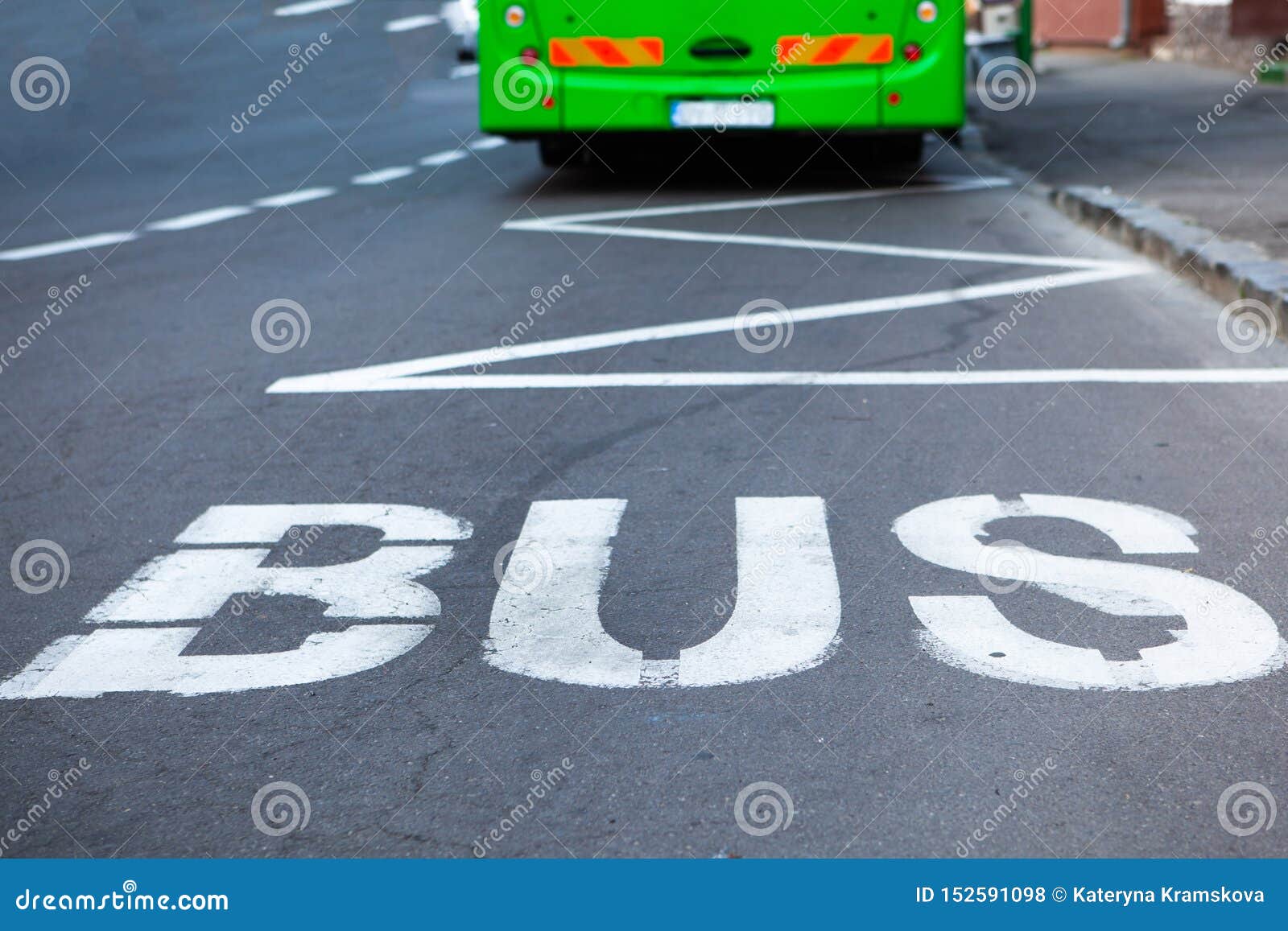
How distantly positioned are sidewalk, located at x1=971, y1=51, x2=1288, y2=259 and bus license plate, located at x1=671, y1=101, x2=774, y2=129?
2167mm

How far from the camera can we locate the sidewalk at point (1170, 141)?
378 inches

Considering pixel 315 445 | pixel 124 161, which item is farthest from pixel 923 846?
pixel 124 161


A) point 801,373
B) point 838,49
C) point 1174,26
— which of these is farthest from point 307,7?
point 801,373

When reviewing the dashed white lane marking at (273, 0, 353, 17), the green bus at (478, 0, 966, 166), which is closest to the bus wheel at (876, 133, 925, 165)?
the green bus at (478, 0, 966, 166)

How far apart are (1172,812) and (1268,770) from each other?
0.26 m

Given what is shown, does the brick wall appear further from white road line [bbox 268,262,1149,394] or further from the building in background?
white road line [bbox 268,262,1149,394]

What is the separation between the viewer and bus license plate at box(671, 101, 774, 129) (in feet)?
36.9

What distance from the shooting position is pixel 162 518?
4676mm

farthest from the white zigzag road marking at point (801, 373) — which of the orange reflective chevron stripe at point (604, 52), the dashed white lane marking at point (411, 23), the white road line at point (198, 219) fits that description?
the dashed white lane marking at point (411, 23)

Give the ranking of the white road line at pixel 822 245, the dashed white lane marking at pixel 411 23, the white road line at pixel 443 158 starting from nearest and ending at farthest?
1. the white road line at pixel 822 245
2. the white road line at pixel 443 158
3. the dashed white lane marking at pixel 411 23

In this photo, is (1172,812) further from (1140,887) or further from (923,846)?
(923,846)

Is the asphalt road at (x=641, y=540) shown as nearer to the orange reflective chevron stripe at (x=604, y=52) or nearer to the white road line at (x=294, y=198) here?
the white road line at (x=294, y=198)

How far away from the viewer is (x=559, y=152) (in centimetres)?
1336

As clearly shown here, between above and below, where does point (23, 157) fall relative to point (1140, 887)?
below
